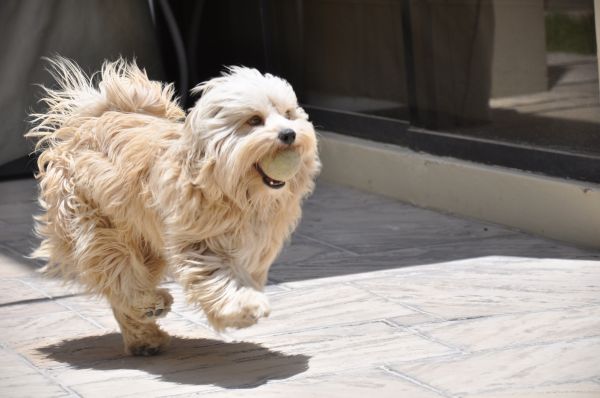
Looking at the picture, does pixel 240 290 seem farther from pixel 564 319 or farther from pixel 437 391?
pixel 564 319

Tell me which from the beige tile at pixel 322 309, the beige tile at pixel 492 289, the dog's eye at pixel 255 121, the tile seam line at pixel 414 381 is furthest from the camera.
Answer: the beige tile at pixel 492 289

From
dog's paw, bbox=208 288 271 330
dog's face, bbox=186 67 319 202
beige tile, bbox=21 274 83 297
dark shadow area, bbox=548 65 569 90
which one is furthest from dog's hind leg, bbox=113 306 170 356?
dark shadow area, bbox=548 65 569 90

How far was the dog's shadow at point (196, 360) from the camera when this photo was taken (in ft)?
15.8

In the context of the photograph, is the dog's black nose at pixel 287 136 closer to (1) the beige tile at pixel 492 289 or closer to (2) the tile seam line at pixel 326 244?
(1) the beige tile at pixel 492 289

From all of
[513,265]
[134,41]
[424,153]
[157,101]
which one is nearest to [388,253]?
[513,265]

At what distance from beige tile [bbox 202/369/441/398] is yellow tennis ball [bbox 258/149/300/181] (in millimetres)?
860

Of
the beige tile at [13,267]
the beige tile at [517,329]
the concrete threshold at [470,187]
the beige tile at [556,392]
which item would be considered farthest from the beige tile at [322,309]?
the beige tile at [13,267]

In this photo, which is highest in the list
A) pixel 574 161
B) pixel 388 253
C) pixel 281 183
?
pixel 281 183

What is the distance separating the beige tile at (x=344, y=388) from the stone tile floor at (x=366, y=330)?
0.01m

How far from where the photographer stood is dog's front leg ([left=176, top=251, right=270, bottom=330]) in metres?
4.53

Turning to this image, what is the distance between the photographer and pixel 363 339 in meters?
5.29

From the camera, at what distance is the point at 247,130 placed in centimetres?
455

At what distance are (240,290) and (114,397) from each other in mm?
672

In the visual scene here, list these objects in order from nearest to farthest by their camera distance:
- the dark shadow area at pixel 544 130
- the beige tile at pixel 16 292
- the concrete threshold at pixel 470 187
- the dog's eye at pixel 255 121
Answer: the dog's eye at pixel 255 121 < the beige tile at pixel 16 292 < the concrete threshold at pixel 470 187 < the dark shadow area at pixel 544 130
